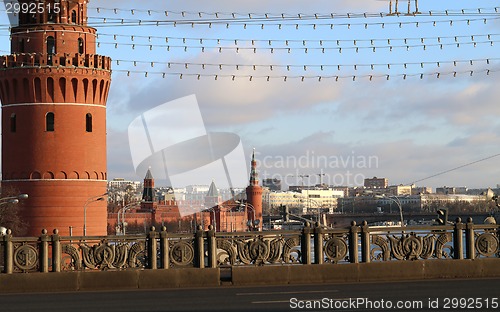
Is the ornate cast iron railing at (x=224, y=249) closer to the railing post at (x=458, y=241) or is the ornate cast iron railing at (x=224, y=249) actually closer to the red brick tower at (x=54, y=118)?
the railing post at (x=458, y=241)

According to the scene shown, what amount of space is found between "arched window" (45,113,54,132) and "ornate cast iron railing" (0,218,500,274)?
42.1 metres

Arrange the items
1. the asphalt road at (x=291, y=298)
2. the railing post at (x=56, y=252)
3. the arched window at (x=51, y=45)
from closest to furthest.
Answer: the asphalt road at (x=291, y=298), the railing post at (x=56, y=252), the arched window at (x=51, y=45)

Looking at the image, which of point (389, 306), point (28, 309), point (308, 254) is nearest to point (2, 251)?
point (28, 309)

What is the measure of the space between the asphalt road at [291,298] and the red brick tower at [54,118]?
146 ft

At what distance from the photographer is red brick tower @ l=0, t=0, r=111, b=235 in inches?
2660

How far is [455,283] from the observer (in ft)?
78.2

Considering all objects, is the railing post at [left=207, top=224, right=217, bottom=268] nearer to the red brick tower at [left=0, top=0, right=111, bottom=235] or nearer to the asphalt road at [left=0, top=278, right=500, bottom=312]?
the asphalt road at [left=0, top=278, right=500, bottom=312]

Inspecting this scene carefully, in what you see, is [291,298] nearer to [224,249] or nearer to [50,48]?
[224,249]

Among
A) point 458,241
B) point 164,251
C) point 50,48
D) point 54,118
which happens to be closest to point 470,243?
point 458,241

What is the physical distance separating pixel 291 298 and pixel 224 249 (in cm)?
509

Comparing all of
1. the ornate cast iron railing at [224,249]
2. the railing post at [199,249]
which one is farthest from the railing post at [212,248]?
the railing post at [199,249]

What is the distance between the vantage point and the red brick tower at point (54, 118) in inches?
2660

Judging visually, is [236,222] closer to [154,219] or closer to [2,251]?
[154,219]

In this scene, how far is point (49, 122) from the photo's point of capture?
67.6 m
